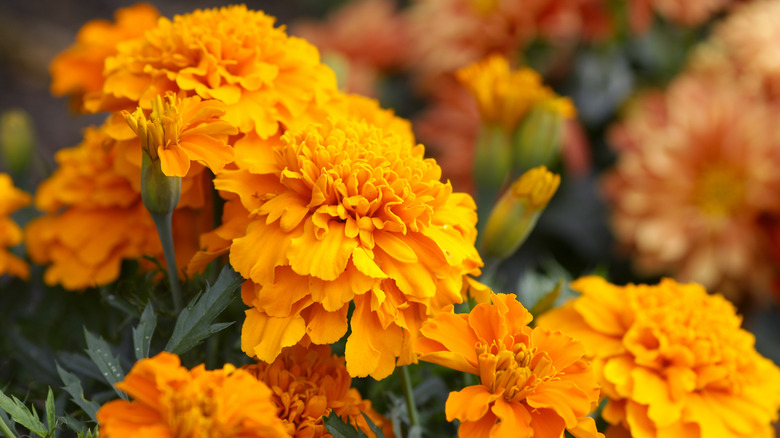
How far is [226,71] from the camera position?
429 mm

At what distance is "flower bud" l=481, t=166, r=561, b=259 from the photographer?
490mm

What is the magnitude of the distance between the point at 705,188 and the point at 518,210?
0.51 m

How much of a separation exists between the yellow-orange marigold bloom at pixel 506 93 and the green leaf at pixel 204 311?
0.33 metres

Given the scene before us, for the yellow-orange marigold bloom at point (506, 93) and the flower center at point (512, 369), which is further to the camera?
the yellow-orange marigold bloom at point (506, 93)

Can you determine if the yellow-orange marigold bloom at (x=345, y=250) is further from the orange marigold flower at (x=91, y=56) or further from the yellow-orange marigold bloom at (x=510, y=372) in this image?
the orange marigold flower at (x=91, y=56)

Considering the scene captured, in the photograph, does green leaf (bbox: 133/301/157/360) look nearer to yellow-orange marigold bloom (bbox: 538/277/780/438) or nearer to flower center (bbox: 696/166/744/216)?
yellow-orange marigold bloom (bbox: 538/277/780/438)

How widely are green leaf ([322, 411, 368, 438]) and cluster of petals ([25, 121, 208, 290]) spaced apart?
17 centimetres

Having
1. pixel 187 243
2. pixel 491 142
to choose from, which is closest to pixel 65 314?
pixel 187 243

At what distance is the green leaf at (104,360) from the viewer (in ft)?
1.27

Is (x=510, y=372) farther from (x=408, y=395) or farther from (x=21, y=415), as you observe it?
(x=21, y=415)

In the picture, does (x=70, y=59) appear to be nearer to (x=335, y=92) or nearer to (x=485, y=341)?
(x=335, y=92)

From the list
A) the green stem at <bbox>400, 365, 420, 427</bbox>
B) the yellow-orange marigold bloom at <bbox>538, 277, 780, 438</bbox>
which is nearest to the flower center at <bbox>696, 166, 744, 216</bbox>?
the yellow-orange marigold bloom at <bbox>538, 277, 780, 438</bbox>

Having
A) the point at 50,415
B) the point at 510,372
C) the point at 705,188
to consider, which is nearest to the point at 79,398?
the point at 50,415

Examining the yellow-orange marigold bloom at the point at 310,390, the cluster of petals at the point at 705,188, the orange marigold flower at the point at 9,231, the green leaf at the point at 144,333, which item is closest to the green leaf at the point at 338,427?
the yellow-orange marigold bloom at the point at 310,390
